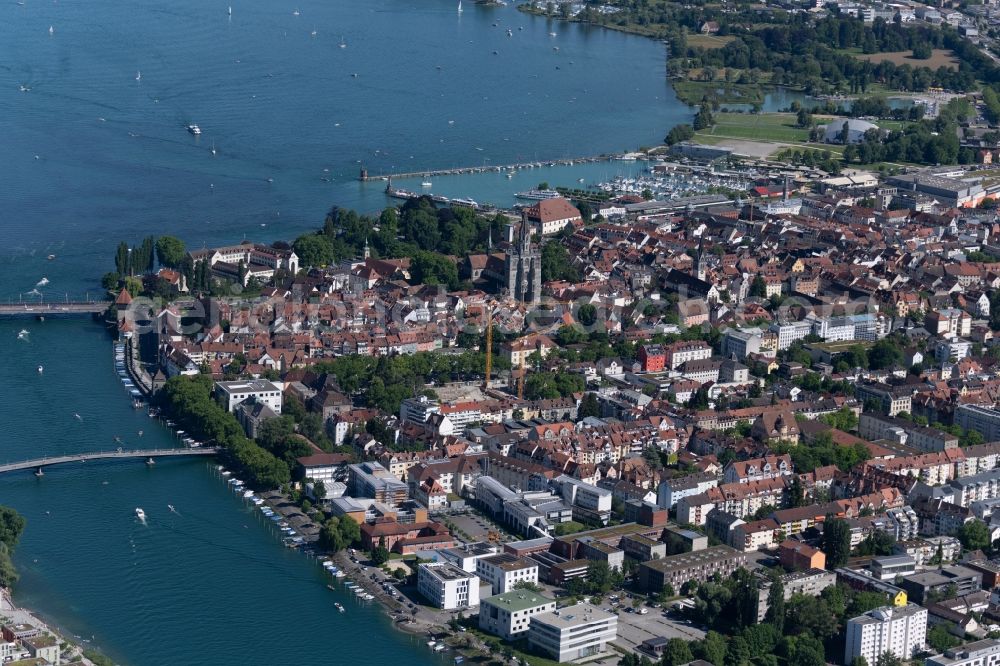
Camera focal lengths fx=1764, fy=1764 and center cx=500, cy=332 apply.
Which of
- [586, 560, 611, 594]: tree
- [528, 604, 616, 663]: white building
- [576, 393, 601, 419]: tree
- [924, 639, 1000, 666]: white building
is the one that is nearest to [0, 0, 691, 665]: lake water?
[528, 604, 616, 663]: white building

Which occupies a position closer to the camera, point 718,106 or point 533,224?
point 533,224

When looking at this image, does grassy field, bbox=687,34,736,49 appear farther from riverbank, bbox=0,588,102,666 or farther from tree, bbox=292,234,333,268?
riverbank, bbox=0,588,102,666

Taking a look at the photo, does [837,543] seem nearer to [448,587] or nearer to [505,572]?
[505,572]

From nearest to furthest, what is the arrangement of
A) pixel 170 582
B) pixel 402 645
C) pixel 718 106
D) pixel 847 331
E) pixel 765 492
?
pixel 402 645, pixel 170 582, pixel 765 492, pixel 847 331, pixel 718 106

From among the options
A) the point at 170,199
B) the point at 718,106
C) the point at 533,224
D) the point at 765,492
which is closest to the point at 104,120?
the point at 170,199

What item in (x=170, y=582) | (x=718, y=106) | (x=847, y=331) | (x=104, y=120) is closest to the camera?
(x=170, y=582)

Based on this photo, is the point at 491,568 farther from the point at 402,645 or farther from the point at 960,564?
the point at 960,564

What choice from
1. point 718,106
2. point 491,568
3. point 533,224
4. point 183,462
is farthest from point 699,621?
point 718,106
